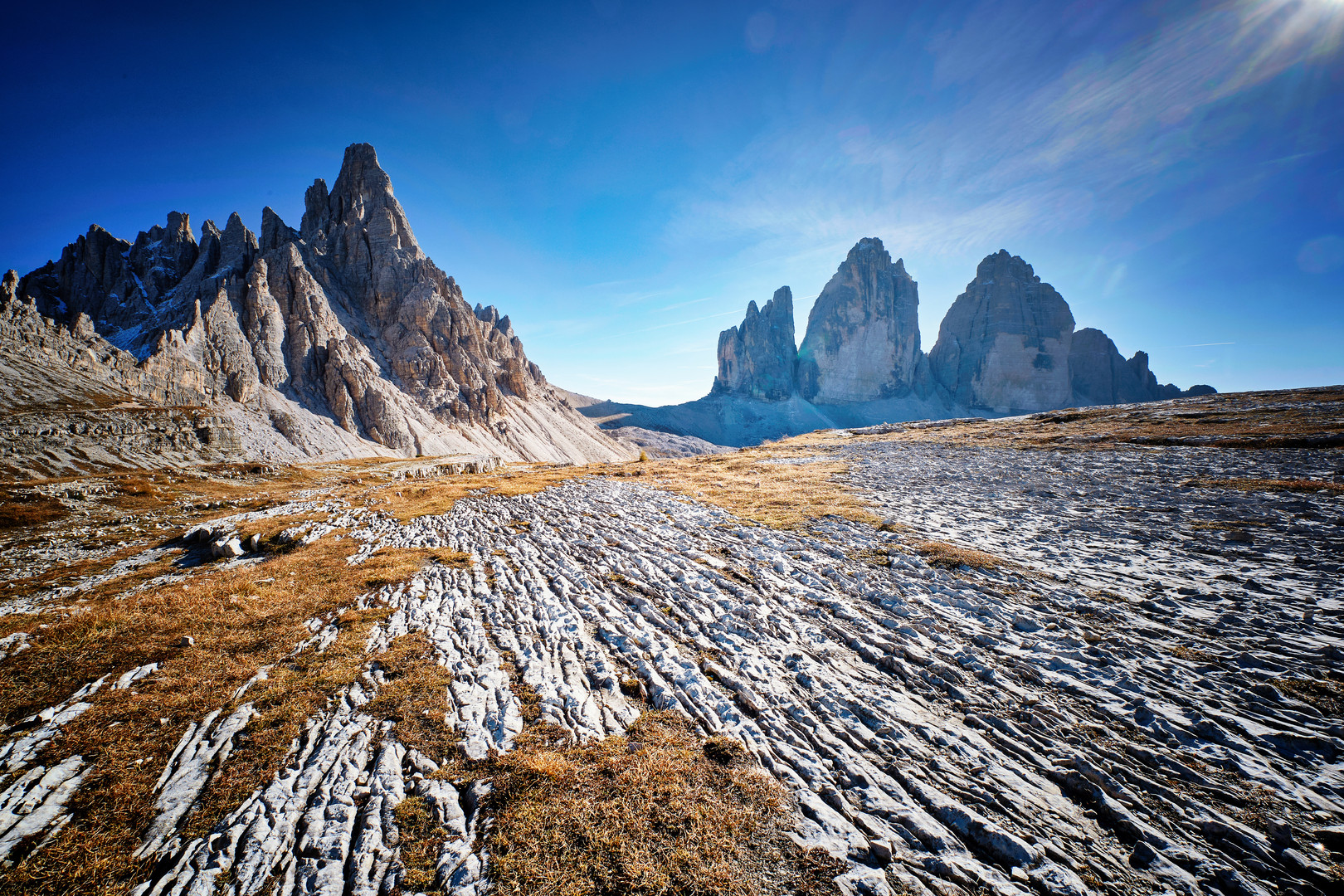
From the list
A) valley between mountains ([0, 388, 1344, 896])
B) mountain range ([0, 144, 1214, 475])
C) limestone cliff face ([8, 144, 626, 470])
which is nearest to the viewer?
valley between mountains ([0, 388, 1344, 896])

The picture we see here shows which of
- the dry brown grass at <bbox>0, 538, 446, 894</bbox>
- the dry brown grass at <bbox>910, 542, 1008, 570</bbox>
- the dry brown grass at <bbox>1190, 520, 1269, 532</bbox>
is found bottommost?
the dry brown grass at <bbox>0, 538, 446, 894</bbox>

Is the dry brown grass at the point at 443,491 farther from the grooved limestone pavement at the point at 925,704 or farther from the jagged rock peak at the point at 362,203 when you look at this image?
the jagged rock peak at the point at 362,203

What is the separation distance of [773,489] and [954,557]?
47.7ft

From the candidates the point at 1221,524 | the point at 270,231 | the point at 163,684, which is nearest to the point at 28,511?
the point at 163,684

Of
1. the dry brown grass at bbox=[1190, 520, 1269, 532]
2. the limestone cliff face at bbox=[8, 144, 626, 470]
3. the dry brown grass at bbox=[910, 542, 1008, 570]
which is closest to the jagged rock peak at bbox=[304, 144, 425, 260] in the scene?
the limestone cliff face at bbox=[8, 144, 626, 470]


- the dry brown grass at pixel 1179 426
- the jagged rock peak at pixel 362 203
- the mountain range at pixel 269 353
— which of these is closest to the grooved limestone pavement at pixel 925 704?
the dry brown grass at pixel 1179 426

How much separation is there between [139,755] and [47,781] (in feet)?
2.71

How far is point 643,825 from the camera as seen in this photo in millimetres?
5359

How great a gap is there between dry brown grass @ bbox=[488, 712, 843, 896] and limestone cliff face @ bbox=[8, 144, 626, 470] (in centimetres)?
9745

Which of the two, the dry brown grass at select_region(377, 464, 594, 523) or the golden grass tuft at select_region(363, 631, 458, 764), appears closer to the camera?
the golden grass tuft at select_region(363, 631, 458, 764)

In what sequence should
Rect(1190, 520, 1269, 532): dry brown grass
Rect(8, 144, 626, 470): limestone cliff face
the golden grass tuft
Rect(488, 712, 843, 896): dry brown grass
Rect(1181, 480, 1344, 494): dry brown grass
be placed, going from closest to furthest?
Rect(488, 712, 843, 896): dry brown grass, the golden grass tuft, Rect(1190, 520, 1269, 532): dry brown grass, Rect(1181, 480, 1344, 494): dry brown grass, Rect(8, 144, 626, 470): limestone cliff face

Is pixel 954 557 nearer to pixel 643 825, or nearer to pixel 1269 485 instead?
pixel 643 825

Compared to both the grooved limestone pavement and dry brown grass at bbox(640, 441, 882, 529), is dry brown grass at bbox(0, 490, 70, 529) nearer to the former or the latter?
the grooved limestone pavement

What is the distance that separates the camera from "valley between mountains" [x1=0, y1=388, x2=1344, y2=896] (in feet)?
16.3
